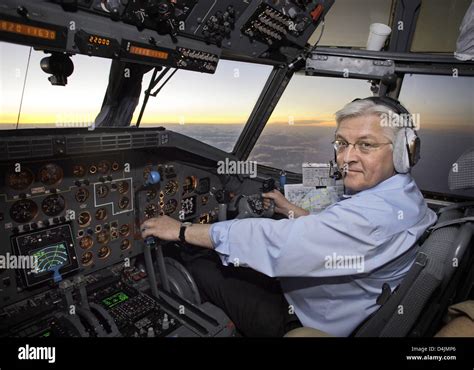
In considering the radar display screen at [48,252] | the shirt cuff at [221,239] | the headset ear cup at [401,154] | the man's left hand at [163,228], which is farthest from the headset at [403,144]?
the radar display screen at [48,252]

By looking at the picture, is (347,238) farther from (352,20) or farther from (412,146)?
(352,20)

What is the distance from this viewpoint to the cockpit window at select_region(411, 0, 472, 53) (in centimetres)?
245

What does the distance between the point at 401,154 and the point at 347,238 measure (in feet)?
1.54

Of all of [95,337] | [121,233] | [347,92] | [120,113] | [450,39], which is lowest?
[95,337]

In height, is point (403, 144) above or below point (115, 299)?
above

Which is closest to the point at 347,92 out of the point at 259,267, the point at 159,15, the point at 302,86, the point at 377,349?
the point at 302,86

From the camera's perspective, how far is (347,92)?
9.55 feet

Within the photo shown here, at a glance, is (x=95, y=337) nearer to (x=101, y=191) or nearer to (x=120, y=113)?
(x=101, y=191)

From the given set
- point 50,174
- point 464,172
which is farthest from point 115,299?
point 464,172

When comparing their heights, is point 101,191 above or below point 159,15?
below

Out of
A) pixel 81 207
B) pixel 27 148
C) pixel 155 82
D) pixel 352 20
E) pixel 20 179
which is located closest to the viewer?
pixel 27 148

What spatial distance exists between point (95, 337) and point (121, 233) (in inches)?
25.4

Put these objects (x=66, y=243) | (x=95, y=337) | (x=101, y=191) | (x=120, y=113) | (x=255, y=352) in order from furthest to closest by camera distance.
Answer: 1. (x=120, y=113)
2. (x=101, y=191)
3. (x=66, y=243)
4. (x=95, y=337)
5. (x=255, y=352)

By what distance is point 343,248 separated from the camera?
127cm
